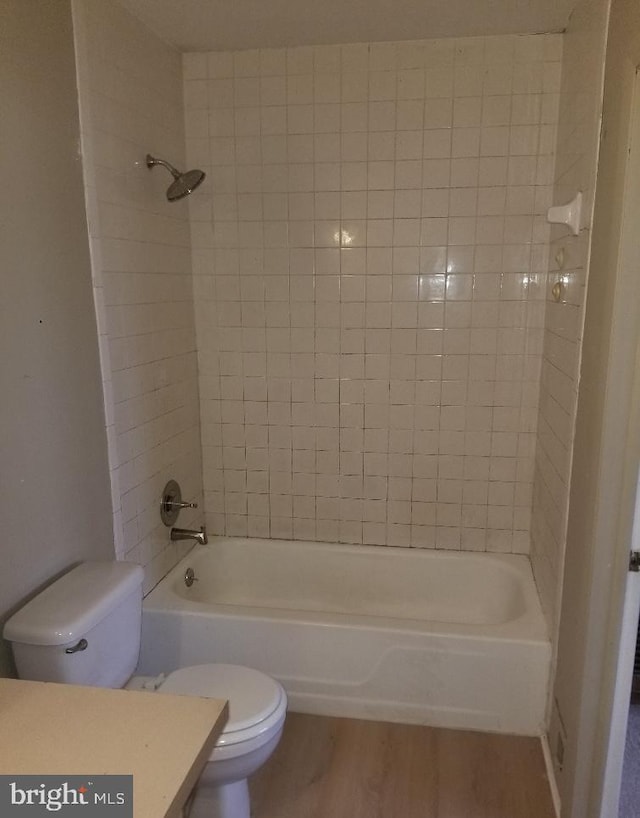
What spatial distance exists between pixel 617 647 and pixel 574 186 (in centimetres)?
136

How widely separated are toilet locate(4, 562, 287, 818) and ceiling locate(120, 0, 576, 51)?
1.82 m

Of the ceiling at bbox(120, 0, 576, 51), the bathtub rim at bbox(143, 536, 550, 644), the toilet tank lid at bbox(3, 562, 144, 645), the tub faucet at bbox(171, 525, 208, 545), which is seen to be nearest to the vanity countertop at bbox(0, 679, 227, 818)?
the toilet tank lid at bbox(3, 562, 144, 645)

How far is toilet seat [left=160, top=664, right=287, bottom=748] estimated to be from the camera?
161cm

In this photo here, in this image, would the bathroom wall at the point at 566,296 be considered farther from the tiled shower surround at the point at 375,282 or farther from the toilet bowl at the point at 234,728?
the toilet bowl at the point at 234,728

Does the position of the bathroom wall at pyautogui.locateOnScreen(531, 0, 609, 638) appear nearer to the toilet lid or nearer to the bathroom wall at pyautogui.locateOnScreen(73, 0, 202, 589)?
the toilet lid

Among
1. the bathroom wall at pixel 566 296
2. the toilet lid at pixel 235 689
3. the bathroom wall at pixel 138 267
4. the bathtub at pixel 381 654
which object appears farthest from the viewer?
the bathtub at pixel 381 654

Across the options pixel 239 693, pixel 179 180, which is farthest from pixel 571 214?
pixel 239 693

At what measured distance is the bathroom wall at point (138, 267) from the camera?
1.94m

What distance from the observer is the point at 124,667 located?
69.4 inches

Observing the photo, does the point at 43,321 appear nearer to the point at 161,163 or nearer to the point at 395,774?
the point at 161,163

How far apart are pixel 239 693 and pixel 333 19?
2188 mm

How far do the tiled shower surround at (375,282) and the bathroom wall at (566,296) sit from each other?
151mm

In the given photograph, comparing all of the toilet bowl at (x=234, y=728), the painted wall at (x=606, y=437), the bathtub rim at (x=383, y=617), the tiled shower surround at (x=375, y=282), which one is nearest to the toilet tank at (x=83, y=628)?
the toilet bowl at (x=234, y=728)

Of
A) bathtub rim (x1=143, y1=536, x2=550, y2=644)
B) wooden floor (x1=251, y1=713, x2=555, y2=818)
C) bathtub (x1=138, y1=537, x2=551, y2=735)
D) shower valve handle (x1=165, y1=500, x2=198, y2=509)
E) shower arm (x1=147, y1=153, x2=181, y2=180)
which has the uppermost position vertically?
shower arm (x1=147, y1=153, x2=181, y2=180)
